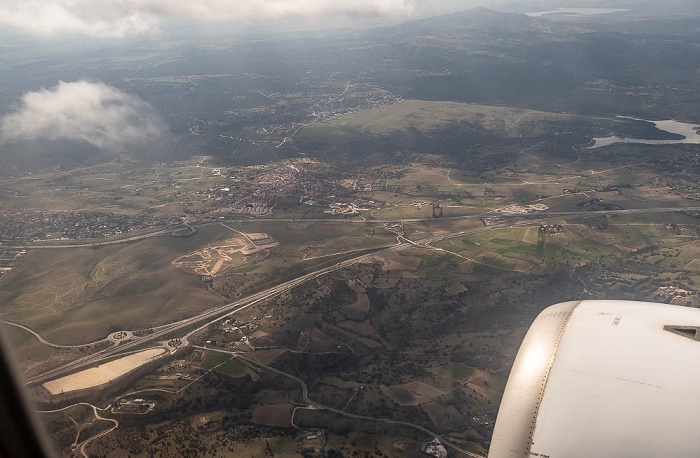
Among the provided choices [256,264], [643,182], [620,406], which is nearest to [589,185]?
[643,182]

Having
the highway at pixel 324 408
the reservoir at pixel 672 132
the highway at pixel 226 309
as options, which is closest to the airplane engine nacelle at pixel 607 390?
the highway at pixel 324 408

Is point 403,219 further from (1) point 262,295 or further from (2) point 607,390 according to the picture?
(2) point 607,390

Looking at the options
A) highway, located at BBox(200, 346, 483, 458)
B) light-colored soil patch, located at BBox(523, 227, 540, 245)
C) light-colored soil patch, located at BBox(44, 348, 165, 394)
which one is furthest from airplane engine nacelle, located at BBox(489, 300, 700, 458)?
light-colored soil patch, located at BBox(523, 227, 540, 245)

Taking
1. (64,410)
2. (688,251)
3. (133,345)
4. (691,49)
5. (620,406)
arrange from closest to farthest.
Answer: (620,406) → (64,410) → (133,345) → (688,251) → (691,49)

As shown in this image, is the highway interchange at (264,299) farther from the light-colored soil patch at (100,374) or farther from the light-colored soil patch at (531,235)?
the light-colored soil patch at (531,235)

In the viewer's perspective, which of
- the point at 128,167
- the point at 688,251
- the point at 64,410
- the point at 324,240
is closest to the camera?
the point at 64,410

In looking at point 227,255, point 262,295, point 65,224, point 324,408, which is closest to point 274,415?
point 324,408

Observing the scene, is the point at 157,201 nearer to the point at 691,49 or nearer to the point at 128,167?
the point at 128,167
